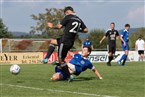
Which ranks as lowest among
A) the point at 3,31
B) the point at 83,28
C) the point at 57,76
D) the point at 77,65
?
the point at 3,31

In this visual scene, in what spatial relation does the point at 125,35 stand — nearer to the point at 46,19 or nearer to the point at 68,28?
the point at 68,28

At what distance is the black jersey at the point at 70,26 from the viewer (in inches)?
436

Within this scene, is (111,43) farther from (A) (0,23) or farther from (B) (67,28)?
(A) (0,23)

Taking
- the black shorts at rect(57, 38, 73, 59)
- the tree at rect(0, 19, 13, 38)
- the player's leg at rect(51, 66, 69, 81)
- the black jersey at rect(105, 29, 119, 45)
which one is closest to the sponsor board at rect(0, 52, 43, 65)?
the black jersey at rect(105, 29, 119, 45)

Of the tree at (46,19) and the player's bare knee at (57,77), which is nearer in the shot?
the player's bare knee at (57,77)

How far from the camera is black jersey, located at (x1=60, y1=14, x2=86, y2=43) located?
36.3 feet

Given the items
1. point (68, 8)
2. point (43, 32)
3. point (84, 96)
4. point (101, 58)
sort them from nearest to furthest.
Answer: point (84, 96), point (68, 8), point (101, 58), point (43, 32)

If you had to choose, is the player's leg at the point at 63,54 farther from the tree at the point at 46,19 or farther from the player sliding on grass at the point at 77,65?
the tree at the point at 46,19

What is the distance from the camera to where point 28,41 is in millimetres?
40219

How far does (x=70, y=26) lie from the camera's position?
11086 mm

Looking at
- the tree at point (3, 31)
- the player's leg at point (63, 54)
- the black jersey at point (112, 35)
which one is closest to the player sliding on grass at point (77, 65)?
the player's leg at point (63, 54)

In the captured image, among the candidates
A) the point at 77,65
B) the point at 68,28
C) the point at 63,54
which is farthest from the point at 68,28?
the point at 77,65

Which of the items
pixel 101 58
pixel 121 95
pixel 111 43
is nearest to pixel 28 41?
pixel 101 58

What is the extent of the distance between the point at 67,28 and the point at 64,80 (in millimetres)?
1564
